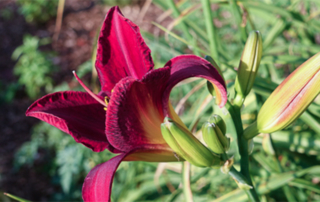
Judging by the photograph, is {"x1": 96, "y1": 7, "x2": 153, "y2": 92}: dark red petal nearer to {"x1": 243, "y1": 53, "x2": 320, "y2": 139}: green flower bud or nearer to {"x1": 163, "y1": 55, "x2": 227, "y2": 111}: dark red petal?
{"x1": 163, "y1": 55, "x2": 227, "y2": 111}: dark red petal

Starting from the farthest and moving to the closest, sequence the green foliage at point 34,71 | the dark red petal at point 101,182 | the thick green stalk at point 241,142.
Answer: the green foliage at point 34,71 < the thick green stalk at point 241,142 < the dark red petal at point 101,182

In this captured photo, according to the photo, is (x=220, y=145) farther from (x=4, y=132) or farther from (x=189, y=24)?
(x=4, y=132)

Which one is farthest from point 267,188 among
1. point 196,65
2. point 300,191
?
point 196,65

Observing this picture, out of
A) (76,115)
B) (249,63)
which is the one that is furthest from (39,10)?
(249,63)

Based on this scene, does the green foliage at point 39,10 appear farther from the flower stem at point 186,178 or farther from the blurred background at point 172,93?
the flower stem at point 186,178

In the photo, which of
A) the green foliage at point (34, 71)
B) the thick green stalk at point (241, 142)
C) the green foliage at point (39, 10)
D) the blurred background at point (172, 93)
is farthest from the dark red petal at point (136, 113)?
the green foliage at point (39, 10)

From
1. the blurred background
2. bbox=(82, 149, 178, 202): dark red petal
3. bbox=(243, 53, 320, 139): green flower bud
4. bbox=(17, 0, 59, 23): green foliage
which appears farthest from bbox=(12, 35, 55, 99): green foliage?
bbox=(243, 53, 320, 139): green flower bud
